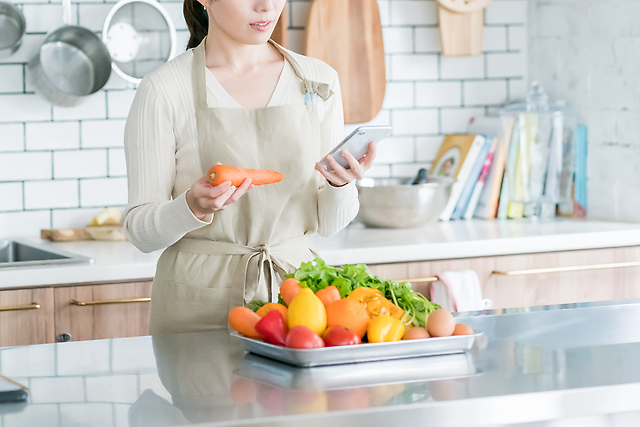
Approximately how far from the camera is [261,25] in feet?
4.43

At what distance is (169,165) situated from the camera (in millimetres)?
1388

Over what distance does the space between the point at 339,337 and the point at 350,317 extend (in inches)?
1.4

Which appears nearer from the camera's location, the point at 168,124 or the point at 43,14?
the point at 168,124

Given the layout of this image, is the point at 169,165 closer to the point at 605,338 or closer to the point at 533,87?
the point at 605,338

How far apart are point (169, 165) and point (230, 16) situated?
0.29 m

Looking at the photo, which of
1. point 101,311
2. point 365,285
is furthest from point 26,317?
point 365,285

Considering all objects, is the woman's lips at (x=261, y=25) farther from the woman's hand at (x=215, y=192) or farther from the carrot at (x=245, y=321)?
the carrot at (x=245, y=321)

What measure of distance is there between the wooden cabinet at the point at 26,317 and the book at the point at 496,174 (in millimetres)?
1554

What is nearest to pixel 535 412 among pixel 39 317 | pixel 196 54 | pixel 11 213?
pixel 196 54

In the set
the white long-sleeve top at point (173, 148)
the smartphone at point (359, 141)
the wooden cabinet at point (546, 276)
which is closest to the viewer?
the smartphone at point (359, 141)

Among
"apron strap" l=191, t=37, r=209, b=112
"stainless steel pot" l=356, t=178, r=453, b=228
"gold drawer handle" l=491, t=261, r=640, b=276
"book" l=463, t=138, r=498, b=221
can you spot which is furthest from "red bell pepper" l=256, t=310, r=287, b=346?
"book" l=463, t=138, r=498, b=221

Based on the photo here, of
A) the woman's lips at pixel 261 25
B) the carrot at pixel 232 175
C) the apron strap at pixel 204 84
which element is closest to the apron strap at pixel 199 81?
the apron strap at pixel 204 84

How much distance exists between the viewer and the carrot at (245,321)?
41.1 inches

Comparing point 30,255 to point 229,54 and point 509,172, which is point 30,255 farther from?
point 509,172
